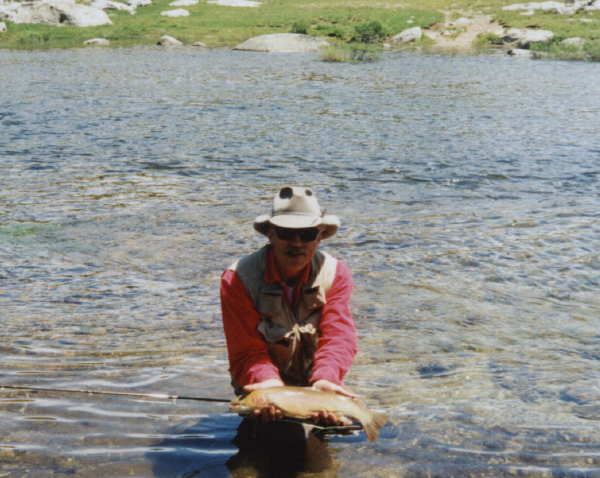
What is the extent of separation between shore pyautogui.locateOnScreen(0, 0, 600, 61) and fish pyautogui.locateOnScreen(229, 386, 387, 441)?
4062 centimetres

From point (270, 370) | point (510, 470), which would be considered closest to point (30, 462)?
point (270, 370)

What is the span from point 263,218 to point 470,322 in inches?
158

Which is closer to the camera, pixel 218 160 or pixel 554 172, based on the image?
pixel 554 172

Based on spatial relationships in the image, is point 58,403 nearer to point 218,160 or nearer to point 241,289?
point 241,289

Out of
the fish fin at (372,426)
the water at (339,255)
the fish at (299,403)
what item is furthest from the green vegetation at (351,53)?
the fish at (299,403)

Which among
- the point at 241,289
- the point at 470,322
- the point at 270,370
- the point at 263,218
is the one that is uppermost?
the point at 263,218

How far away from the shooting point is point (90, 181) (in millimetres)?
14320

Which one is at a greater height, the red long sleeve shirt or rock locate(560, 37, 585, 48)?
rock locate(560, 37, 585, 48)

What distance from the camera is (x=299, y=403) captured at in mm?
4172

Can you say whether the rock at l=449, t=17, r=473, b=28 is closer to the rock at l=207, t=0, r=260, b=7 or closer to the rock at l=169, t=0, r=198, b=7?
the rock at l=207, t=0, r=260, b=7

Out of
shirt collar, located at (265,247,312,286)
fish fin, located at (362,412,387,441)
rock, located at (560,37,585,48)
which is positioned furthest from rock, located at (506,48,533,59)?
fish fin, located at (362,412,387,441)

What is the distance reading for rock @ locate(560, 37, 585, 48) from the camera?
1732 inches

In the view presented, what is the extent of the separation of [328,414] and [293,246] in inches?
37.1

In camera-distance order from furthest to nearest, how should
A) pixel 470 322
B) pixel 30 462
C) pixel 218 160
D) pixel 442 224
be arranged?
1. pixel 218 160
2. pixel 442 224
3. pixel 470 322
4. pixel 30 462
